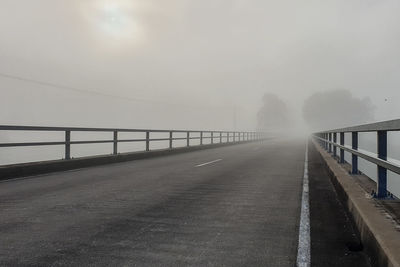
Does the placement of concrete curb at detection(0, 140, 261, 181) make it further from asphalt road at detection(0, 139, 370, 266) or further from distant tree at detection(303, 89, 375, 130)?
distant tree at detection(303, 89, 375, 130)

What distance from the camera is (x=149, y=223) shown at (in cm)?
539

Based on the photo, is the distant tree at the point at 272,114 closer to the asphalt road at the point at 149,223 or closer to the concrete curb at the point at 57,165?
the concrete curb at the point at 57,165

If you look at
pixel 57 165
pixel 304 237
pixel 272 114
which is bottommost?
pixel 304 237

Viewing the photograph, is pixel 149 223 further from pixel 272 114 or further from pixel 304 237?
pixel 272 114

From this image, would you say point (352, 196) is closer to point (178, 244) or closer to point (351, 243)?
point (351, 243)

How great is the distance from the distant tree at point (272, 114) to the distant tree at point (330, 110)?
949 cm

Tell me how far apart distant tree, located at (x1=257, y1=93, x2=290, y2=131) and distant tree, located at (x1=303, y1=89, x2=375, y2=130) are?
9.49 metres

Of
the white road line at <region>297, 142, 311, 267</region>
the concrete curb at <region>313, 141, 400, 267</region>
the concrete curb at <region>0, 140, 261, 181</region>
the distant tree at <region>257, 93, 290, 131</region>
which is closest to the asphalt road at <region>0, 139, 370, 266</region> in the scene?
the white road line at <region>297, 142, 311, 267</region>

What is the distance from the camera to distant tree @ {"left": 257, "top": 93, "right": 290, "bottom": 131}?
14300 centimetres

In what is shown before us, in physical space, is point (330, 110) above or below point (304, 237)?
above

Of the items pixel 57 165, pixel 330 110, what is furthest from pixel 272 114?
pixel 57 165

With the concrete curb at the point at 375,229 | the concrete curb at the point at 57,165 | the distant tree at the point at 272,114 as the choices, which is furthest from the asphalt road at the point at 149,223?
the distant tree at the point at 272,114

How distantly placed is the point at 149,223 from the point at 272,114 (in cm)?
14152

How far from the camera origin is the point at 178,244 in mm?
4438
